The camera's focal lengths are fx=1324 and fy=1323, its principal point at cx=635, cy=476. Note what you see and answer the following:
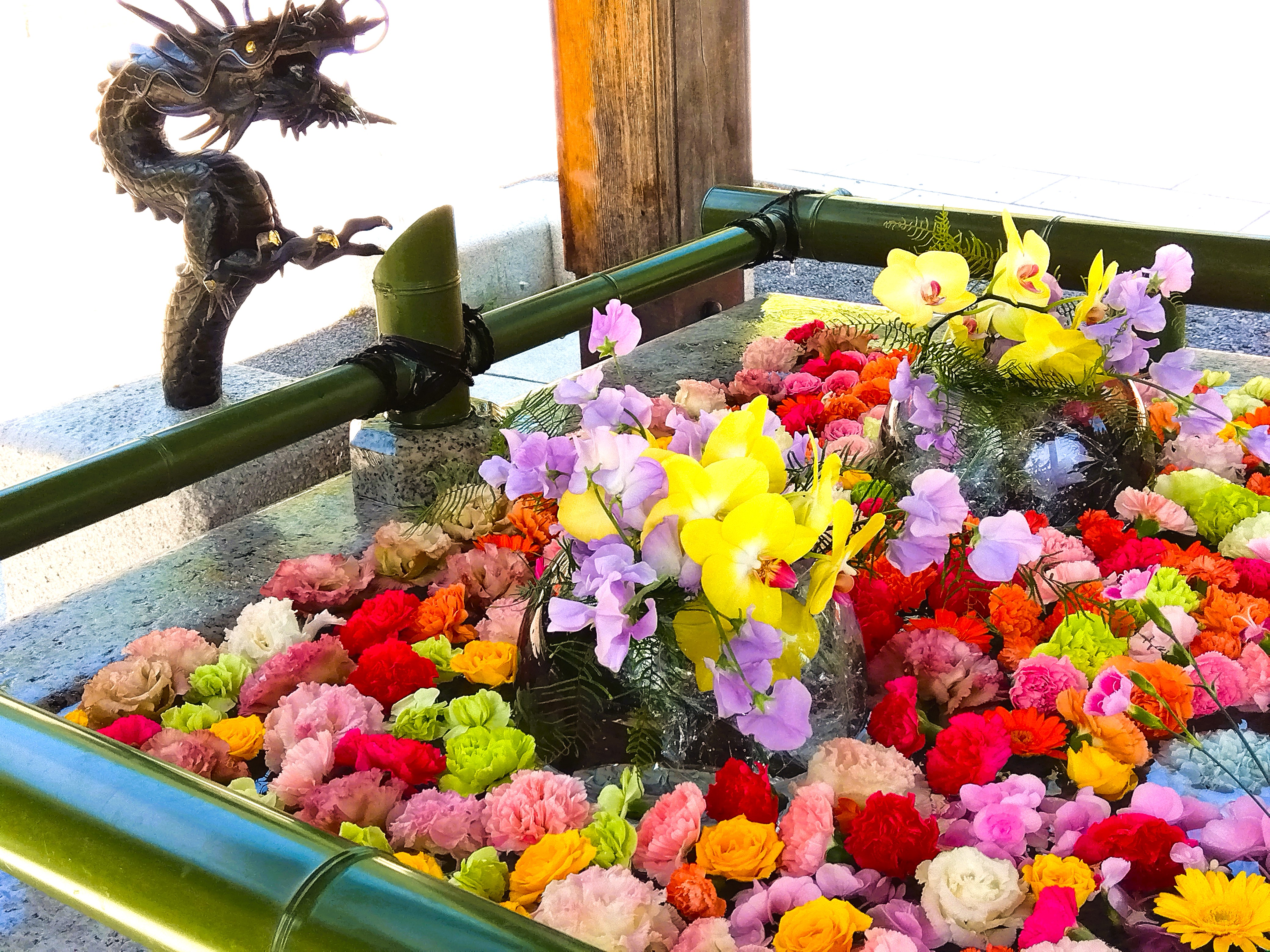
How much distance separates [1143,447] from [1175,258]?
23cm

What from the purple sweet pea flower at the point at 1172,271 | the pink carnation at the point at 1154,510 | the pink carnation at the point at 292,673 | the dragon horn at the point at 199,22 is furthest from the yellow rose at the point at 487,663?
the dragon horn at the point at 199,22

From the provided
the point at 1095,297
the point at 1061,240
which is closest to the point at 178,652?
the point at 1095,297

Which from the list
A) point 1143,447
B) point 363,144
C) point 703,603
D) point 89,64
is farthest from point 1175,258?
point 89,64

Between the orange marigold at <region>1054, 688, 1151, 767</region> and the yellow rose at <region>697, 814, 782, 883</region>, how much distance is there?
12.7 inches

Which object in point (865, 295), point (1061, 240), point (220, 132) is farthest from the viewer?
point (865, 295)

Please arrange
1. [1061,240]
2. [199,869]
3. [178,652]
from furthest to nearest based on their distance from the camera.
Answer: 1. [1061,240]
2. [178,652]
3. [199,869]

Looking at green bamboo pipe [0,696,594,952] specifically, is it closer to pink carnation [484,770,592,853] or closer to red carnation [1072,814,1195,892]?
pink carnation [484,770,592,853]

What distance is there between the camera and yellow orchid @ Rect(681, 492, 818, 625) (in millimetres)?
972

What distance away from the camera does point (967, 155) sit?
5.20m

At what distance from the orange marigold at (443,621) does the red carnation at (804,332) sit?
3.33 feet

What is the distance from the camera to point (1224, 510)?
158cm

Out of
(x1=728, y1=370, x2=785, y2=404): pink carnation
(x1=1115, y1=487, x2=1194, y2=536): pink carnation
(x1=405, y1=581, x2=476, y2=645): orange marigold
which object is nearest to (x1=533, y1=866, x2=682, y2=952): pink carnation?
(x1=405, y1=581, x2=476, y2=645): orange marigold

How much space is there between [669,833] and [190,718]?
50 centimetres

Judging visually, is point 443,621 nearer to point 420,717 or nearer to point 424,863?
point 420,717
